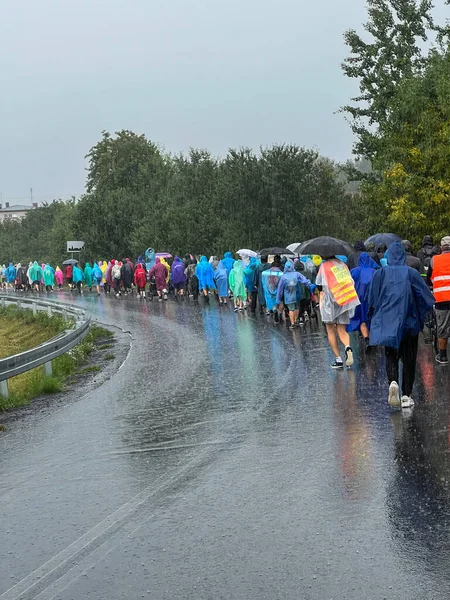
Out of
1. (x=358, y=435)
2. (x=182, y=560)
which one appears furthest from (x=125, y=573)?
(x=358, y=435)

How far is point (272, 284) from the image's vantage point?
2602cm

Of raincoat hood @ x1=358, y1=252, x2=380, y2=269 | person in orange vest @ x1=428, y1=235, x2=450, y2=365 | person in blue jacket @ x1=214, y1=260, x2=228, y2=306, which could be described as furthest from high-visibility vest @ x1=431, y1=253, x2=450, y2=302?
person in blue jacket @ x1=214, y1=260, x2=228, y2=306

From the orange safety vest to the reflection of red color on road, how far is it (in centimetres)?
136

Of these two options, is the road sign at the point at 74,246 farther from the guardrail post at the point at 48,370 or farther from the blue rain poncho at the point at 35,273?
the guardrail post at the point at 48,370

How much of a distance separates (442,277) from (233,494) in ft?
25.5

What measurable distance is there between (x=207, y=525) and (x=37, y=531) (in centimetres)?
108

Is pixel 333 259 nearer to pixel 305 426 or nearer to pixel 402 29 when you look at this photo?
pixel 305 426

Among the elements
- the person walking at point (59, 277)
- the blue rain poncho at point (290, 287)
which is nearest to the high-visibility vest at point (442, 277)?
the blue rain poncho at point (290, 287)

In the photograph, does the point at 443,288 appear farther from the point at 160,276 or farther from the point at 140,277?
the point at 140,277

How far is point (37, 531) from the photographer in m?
6.41

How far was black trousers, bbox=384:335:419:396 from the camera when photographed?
1055cm

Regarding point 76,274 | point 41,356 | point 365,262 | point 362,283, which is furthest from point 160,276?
point 41,356

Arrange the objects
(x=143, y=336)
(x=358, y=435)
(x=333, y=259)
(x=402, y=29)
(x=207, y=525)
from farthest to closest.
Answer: (x=402, y=29), (x=143, y=336), (x=333, y=259), (x=358, y=435), (x=207, y=525)

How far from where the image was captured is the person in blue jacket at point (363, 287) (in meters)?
16.4
